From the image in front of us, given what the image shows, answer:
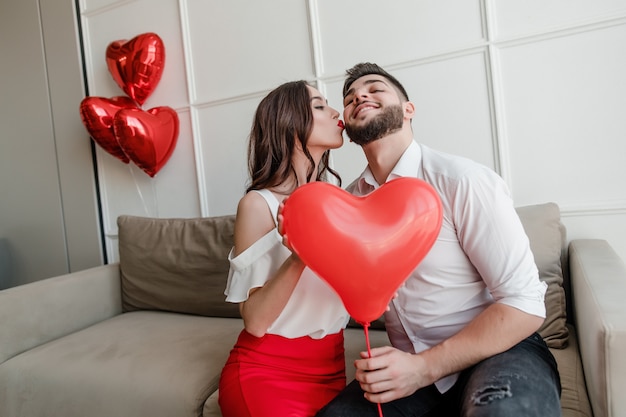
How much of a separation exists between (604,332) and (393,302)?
0.45 meters

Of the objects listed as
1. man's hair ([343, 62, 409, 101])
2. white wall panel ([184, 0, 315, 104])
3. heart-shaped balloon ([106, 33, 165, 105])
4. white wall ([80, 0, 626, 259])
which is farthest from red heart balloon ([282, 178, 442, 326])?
heart-shaped balloon ([106, 33, 165, 105])

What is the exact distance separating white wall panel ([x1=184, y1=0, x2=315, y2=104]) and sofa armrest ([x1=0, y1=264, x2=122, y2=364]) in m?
1.05

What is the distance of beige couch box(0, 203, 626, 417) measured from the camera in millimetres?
1040

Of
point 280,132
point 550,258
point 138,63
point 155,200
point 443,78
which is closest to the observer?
point 280,132

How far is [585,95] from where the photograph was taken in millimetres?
1563

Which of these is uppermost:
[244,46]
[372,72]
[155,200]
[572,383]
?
[244,46]

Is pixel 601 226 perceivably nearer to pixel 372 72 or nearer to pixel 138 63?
pixel 372 72

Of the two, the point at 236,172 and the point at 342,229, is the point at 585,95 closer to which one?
the point at 342,229

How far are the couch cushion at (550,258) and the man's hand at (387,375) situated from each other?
0.63 m

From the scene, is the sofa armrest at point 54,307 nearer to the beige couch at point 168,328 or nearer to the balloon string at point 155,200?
the beige couch at point 168,328

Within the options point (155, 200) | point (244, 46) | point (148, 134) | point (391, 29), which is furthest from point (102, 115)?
point (391, 29)

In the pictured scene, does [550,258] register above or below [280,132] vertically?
below

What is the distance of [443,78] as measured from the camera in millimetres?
1765

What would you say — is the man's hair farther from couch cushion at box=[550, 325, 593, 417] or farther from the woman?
couch cushion at box=[550, 325, 593, 417]
